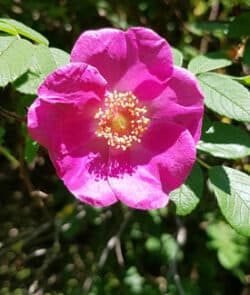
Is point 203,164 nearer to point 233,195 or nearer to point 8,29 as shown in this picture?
point 233,195

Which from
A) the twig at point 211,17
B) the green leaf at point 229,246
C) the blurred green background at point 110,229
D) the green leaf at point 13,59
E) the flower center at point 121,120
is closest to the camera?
the green leaf at point 13,59

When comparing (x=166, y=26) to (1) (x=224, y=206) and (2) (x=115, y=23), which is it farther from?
(1) (x=224, y=206)

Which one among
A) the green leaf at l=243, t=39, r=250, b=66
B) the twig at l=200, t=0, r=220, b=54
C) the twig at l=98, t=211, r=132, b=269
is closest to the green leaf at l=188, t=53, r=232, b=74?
the green leaf at l=243, t=39, r=250, b=66

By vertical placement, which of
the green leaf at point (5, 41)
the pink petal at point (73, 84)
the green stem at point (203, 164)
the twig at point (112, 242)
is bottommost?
the twig at point (112, 242)

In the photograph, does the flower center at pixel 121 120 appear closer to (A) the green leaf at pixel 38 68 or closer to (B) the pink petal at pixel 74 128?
(B) the pink petal at pixel 74 128

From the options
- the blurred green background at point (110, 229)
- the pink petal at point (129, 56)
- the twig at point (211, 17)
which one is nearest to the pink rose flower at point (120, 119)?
the pink petal at point (129, 56)

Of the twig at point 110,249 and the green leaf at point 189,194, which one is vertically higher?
the green leaf at point 189,194

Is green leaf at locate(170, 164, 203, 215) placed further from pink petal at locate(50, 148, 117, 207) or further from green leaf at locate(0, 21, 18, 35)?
green leaf at locate(0, 21, 18, 35)
